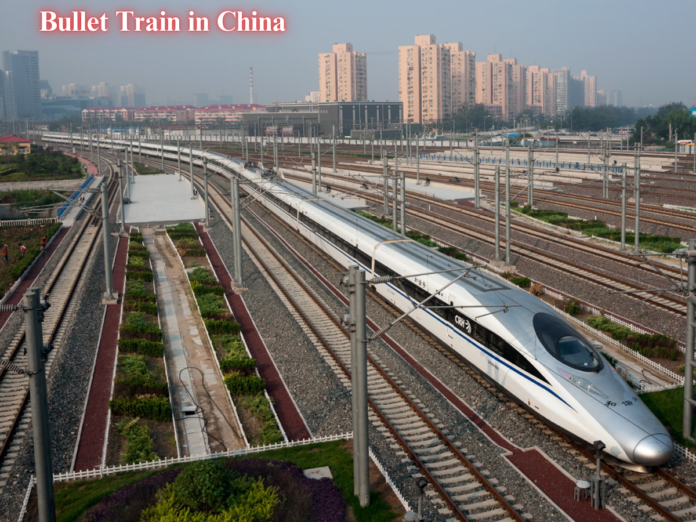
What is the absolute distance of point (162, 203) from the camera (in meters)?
53.6

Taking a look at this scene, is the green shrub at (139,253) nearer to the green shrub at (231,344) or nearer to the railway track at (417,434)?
the railway track at (417,434)

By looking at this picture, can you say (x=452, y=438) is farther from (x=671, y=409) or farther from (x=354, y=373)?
(x=671, y=409)

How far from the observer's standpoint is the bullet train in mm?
13172

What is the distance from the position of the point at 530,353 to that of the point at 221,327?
38.3 ft

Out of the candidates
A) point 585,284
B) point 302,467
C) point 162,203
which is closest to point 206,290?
point 302,467

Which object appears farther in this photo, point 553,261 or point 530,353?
point 553,261

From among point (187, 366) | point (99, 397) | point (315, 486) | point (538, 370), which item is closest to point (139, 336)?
point (187, 366)

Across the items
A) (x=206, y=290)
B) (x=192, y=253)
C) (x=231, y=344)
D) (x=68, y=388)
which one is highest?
(x=192, y=253)

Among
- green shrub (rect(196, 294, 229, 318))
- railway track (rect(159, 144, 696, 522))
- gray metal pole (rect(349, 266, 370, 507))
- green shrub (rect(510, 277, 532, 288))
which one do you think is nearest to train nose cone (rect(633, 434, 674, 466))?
railway track (rect(159, 144, 696, 522))

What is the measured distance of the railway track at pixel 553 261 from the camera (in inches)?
953

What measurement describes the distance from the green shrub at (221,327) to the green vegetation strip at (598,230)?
2059cm

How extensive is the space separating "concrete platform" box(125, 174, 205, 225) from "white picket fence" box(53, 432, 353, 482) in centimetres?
3296

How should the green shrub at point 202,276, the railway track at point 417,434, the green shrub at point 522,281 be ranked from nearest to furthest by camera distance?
the railway track at point 417,434 < the green shrub at point 522,281 < the green shrub at point 202,276

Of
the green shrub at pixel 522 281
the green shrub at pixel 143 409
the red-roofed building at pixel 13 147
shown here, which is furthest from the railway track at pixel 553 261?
the red-roofed building at pixel 13 147
